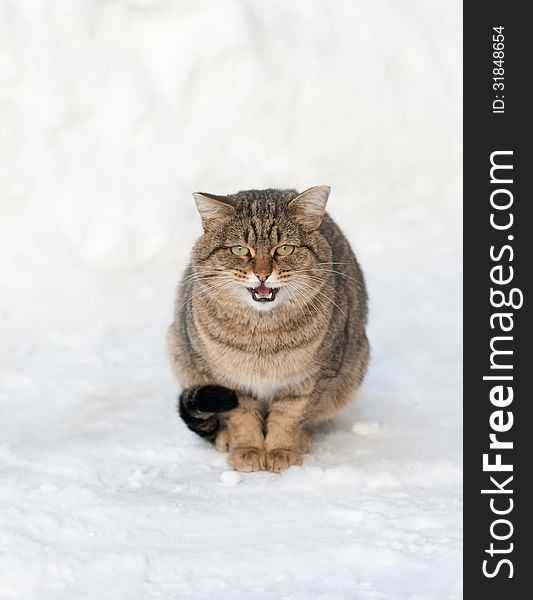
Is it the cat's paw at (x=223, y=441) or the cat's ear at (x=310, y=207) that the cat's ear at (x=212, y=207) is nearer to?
the cat's ear at (x=310, y=207)

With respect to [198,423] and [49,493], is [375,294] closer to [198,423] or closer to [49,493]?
[198,423]

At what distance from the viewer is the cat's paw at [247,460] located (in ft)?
13.3

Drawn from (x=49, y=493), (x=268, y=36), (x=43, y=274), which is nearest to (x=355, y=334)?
(x=49, y=493)

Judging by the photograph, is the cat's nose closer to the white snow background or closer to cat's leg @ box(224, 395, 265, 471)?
cat's leg @ box(224, 395, 265, 471)

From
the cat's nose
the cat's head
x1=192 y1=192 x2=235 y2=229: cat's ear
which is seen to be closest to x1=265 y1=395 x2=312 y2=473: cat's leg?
the cat's head

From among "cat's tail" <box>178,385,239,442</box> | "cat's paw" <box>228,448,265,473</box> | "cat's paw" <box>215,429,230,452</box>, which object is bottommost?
"cat's paw" <box>228,448,265,473</box>

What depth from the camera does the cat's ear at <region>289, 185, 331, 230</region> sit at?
394 cm

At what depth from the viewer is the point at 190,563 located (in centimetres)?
324

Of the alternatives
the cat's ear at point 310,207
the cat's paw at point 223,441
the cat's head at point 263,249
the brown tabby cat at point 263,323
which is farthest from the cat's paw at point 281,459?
the cat's ear at point 310,207

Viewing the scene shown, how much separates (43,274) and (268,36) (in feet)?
7.01

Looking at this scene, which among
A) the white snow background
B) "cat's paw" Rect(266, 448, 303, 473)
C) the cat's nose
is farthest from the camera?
"cat's paw" Rect(266, 448, 303, 473)

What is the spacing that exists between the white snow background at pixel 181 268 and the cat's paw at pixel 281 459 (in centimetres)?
7

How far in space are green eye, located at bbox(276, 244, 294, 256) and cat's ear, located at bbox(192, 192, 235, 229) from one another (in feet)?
0.78

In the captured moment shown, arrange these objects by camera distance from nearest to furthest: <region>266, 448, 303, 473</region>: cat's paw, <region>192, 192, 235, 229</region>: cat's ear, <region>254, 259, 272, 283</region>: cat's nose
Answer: <region>254, 259, 272, 283</region>: cat's nose
<region>192, 192, 235, 229</region>: cat's ear
<region>266, 448, 303, 473</region>: cat's paw
